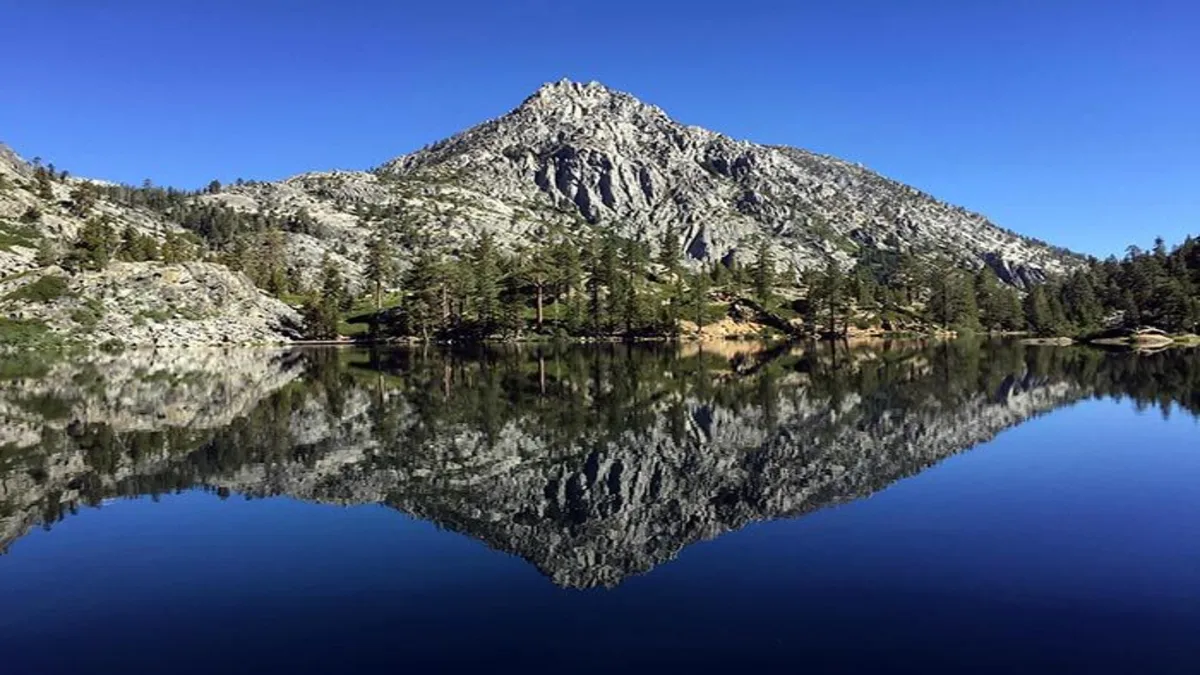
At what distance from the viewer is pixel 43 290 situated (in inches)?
5566

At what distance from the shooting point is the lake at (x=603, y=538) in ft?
50.1

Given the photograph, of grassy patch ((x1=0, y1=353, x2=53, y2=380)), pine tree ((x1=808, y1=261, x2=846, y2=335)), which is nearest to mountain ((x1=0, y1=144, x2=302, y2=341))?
grassy patch ((x1=0, y1=353, x2=53, y2=380))

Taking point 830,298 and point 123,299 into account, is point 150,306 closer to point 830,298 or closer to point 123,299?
point 123,299

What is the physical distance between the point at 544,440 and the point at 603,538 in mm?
16863

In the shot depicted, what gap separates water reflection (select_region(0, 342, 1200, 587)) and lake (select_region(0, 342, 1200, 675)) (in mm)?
252

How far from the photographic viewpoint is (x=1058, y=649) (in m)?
14.6

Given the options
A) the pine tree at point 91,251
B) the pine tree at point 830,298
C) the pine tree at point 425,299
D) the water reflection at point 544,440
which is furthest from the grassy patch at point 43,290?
the pine tree at point 830,298

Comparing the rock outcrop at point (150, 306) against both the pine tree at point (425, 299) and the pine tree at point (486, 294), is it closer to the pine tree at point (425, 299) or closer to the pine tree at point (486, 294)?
the pine tree at point (425, 299)

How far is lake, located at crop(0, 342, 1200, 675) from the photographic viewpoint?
50.1 ft

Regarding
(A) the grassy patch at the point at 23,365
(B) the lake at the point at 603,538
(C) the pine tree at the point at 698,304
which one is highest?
(C) the pine tree at the point at 698,304

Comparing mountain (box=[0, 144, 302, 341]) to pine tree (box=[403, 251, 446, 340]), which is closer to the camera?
mountain (box=[0, 144, 302, 341])

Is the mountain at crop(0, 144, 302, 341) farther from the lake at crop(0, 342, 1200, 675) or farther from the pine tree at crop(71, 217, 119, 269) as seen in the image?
the lake at crop(0, 342, 1200, 675)

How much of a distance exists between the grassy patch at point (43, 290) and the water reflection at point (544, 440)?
7144cm

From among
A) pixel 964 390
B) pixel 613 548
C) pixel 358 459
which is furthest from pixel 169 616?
pixel 964 390
